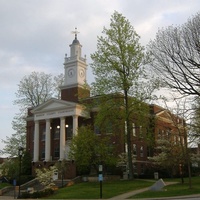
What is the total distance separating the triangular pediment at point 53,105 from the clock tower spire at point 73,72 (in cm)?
444

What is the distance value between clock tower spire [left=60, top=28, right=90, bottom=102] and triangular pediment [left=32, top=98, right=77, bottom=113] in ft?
14.6

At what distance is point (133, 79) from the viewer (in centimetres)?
4459

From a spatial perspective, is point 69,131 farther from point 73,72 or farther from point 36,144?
point 73,72

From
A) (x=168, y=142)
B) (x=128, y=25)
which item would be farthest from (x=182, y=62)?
(x=168, y=142)

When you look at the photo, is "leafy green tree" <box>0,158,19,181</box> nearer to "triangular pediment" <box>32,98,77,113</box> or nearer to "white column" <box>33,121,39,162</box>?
"white column" <box>33,121,39,162</box>

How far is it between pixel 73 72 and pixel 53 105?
26.2ft

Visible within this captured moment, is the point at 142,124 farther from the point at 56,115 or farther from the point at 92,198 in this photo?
the point at 56,115

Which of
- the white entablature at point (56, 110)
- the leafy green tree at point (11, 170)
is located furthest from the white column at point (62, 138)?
the leafy green tree at point (11, 170)

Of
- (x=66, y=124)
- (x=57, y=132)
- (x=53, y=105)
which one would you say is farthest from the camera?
(x=57, y=132)

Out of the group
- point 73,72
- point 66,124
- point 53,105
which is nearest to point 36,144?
point 66,124

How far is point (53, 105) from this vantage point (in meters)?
63.3

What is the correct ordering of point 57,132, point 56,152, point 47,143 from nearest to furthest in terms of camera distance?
point 47,143 → point 56,152 → point 57,132

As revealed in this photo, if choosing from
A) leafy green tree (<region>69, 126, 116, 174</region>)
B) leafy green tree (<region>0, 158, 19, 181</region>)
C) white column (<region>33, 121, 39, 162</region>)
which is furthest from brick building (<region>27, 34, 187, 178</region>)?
leafy green tree (<region>69, 126, 116, 174</region>)

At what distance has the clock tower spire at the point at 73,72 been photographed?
67125mm
